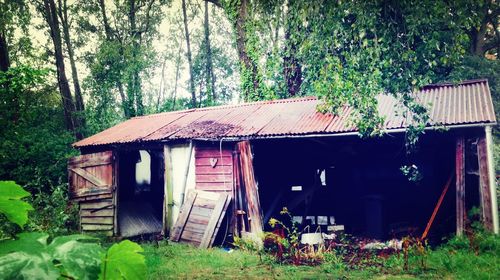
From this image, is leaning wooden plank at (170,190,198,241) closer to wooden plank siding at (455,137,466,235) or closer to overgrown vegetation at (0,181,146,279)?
wooden plank siding at (455,137,466,235)

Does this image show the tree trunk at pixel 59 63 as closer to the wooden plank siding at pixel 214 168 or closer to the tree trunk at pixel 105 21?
the tree trunk at pixel 105 21

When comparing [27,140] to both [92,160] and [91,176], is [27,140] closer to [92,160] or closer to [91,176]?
[92,160]

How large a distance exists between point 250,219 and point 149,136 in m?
4.39

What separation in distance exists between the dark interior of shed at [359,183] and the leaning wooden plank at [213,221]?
55.9 inches

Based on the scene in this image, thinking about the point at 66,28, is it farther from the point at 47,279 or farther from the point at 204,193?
the point at 47,279

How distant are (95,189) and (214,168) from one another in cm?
409

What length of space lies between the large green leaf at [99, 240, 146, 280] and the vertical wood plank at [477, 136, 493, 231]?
9365 millimetres

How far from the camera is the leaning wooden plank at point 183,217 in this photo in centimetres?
1024

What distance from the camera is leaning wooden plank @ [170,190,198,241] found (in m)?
10.2

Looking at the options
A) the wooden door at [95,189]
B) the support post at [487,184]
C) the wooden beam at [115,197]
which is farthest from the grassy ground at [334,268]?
the wooden door at [95,189]

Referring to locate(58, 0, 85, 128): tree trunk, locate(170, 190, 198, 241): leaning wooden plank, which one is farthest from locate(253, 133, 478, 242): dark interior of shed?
locate(58, 0, 85, 128): tree trunk

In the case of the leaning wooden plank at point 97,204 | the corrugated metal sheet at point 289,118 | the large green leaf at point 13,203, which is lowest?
the leaning wooden plank at point 97,204

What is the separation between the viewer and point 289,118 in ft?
35.8

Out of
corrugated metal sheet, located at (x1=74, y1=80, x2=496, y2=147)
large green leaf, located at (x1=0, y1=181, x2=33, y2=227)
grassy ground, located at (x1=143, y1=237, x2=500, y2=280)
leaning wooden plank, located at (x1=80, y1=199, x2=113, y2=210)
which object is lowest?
grassy ground, located at (x1=143, y1=237, x2=500, y2=280)
